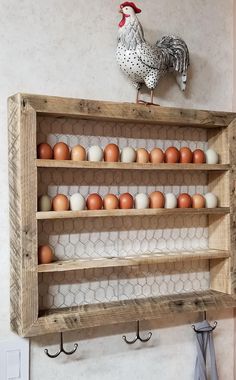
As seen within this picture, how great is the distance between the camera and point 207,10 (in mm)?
1936

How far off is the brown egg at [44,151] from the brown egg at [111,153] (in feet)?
0.60

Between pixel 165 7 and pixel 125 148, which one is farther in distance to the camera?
pixel 165 7

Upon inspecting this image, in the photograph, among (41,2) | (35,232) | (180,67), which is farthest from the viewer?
(180,67)

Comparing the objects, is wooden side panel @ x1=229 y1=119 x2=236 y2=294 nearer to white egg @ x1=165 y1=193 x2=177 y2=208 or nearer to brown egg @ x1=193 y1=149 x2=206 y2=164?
brown egg @ x1=193 y1=149 x2=206 y2=164

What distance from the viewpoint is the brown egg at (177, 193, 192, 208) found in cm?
176

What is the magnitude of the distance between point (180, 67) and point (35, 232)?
29.4 inches

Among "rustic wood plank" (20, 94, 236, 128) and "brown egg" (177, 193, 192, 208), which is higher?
"rustic wood plank" (20, 94, 236, 128)

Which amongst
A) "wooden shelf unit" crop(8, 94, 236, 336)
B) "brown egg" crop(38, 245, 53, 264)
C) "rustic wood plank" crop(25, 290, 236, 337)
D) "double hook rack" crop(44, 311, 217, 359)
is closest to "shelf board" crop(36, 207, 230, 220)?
"wooden shelf unit" crop(8, 94, 236, 336)

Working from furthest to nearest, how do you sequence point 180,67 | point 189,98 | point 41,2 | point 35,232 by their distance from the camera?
point 189,98
point 180,67
point 41,2
point 35,232

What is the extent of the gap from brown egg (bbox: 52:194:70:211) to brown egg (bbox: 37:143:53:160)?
123mm

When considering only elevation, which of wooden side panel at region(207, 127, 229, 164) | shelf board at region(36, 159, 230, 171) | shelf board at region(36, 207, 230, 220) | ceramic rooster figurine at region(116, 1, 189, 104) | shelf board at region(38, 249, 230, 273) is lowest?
shelf board at region(38, 249, 230, 273)

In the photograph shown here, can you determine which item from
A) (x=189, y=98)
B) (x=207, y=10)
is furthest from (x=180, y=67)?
(x=207, y=10)

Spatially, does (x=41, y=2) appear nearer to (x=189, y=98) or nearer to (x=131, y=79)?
(x=131, y=79)

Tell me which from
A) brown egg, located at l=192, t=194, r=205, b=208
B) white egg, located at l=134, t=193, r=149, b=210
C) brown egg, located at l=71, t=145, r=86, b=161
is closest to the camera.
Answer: brown egg, located at l=71, t=145, r=86, b=161
